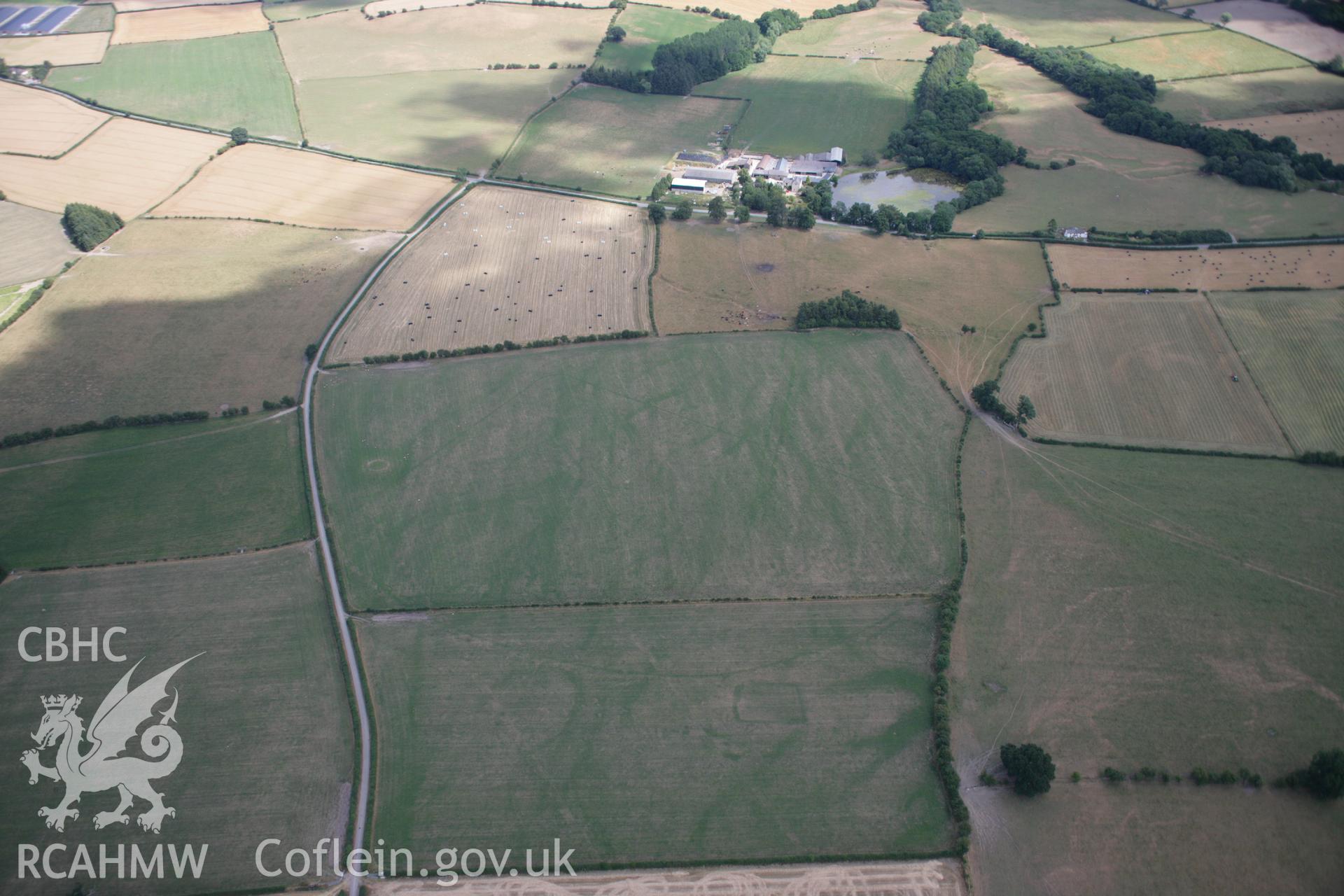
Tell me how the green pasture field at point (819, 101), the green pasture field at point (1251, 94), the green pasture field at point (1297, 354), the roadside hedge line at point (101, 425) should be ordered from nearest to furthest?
1. the green pasture field at point (1297, 354)
2. the roadside hedge line at point (101, 425)
3. the green pasture field at point (1251, 94)
4. the green pasture field at point (819, 101)

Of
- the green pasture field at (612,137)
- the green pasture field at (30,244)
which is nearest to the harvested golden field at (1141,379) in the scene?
the green pasture field at (612,137)

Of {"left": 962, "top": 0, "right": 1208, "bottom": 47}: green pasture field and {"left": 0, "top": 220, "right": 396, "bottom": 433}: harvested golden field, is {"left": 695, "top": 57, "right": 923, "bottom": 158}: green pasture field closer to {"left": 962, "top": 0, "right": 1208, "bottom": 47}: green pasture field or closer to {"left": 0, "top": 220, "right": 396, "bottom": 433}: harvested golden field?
{"left": 962, "top": 0, "right": 1208, "bottom": 47}: green pasture field

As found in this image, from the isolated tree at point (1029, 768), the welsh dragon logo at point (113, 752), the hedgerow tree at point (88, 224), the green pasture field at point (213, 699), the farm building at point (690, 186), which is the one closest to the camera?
the green pasture field at point (213, 699)

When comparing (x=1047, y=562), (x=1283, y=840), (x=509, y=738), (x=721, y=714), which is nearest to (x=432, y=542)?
(x=509, y=738)

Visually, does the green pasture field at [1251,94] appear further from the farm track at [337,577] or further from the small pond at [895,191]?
the farm track at [337,577]

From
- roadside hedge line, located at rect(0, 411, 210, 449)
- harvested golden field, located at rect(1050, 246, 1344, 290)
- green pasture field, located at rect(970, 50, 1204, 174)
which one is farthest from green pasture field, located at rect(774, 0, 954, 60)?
roadside hedge line, located at rect(0, 411, 210, 449)

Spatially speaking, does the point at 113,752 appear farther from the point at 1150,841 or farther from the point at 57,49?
the point at 57,49
